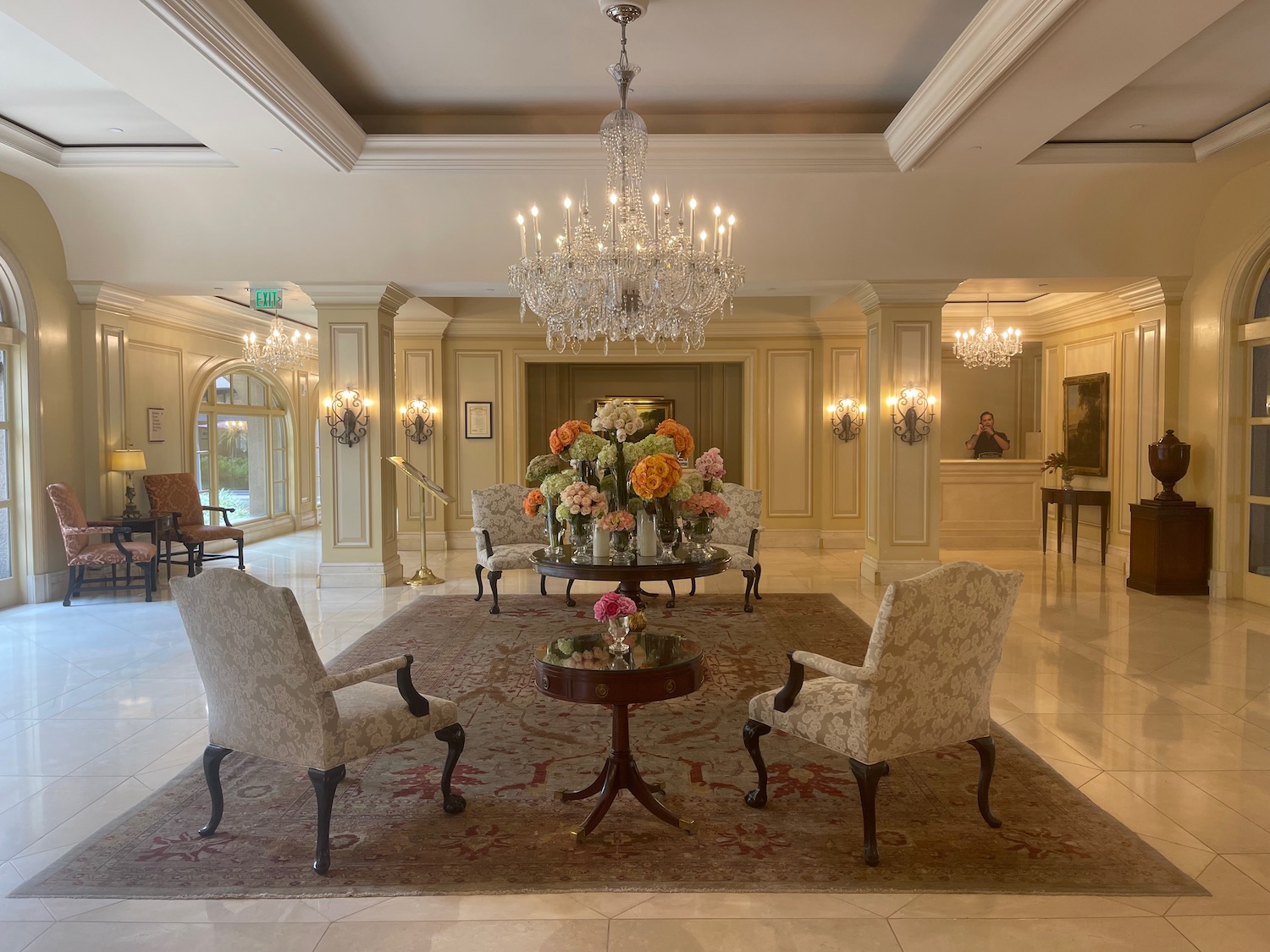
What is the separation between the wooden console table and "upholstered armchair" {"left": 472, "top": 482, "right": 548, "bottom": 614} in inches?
258

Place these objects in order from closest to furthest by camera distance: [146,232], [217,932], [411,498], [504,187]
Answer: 1. [217,932]
2. [504,187]
3. [146,232]
4. [411,498]

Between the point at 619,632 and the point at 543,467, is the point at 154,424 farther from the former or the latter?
the point at 619,632

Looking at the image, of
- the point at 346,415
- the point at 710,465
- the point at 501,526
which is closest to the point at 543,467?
the point at 710,465

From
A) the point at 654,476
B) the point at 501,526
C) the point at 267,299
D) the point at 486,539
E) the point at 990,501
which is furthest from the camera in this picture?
the point at 990,501

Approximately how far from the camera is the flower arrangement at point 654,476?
14.3 feet

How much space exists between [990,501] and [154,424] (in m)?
10.8

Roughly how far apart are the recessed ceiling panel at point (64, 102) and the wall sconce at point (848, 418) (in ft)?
26.8

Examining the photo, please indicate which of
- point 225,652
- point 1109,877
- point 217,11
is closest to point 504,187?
point 217,11

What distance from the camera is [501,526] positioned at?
27.1 ft

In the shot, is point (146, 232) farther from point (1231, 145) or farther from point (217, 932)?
point (1231, 145)

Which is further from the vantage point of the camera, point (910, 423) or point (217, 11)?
point (910, 423)

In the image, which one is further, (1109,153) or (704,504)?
(1109,153)

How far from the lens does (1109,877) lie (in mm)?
2938

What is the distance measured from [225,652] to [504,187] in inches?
209
